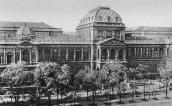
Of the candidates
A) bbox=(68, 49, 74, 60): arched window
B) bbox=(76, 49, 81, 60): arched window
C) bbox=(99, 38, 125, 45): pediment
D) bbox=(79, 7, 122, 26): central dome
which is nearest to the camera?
bbox=(99, 38, 125, 45): pediment

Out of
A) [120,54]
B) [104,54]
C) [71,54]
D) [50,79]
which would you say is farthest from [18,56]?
[120,54]

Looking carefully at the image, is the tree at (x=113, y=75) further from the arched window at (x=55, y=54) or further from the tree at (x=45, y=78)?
the arched window at (x=55, y=54)

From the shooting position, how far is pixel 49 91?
5344 centimetres

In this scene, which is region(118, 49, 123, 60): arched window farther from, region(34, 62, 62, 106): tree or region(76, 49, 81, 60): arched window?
region(34, 62, 62, 106): tree

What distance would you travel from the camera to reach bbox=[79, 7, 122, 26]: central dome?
277 feet

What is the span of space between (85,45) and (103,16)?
370 inches

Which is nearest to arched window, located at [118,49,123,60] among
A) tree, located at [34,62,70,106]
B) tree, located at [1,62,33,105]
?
tree, located at [34,62,70,106]

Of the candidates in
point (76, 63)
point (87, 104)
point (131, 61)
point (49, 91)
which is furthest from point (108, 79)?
point (131, 61)

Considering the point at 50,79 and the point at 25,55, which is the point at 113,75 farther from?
the point at 25,55

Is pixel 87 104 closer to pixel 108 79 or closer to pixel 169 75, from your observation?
pixel 108 79

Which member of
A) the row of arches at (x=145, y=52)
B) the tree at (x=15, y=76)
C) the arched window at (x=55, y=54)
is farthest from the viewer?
the row of arches at (x=145, y=52)

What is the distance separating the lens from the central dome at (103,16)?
84.5 m

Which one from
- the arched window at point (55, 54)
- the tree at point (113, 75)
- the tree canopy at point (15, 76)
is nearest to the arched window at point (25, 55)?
the arched window at point (55, 54)

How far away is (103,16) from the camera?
85000 mm
